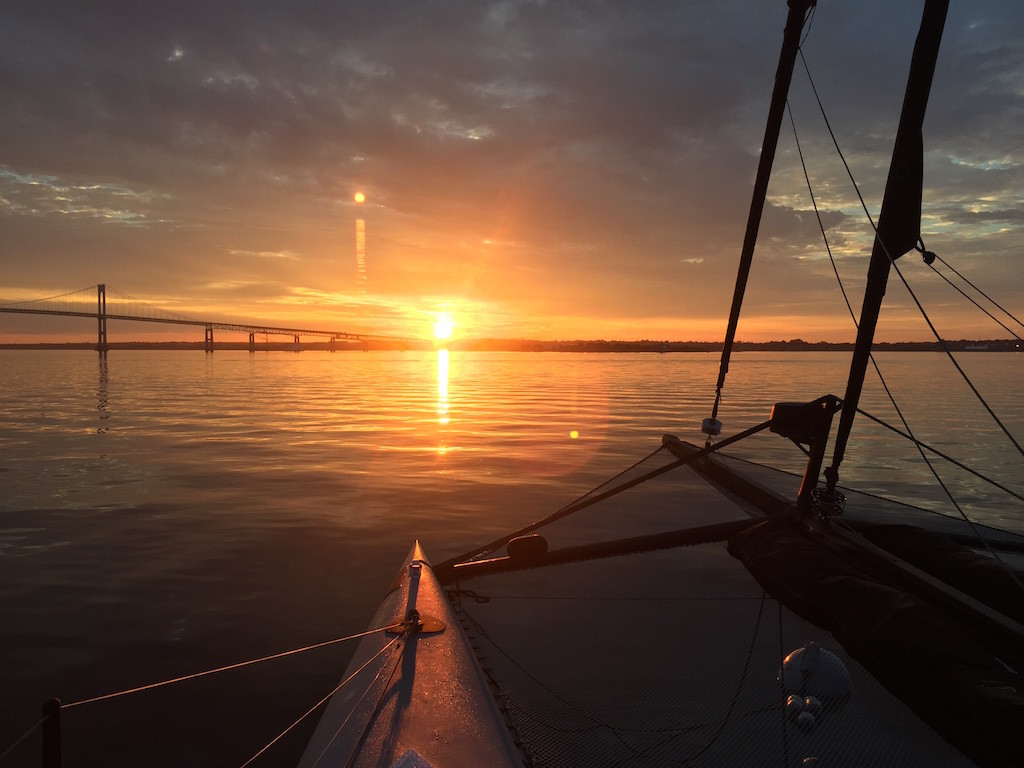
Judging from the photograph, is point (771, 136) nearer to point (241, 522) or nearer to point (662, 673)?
point (662, 673)

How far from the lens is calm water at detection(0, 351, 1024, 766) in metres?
5.37

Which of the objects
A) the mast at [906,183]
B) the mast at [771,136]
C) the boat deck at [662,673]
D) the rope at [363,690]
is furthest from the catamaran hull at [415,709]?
the mast at [771,136]

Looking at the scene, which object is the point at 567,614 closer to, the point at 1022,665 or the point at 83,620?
the point at 1022,665

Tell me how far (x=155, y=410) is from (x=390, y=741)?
31004mm

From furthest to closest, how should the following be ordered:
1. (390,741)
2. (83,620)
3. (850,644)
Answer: (83,620), (850,644), (390,741)

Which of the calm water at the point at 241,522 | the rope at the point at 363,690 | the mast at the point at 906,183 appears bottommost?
the calm water at the point at 241,522

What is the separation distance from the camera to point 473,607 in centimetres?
730

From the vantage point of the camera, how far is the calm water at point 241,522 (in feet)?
17.6

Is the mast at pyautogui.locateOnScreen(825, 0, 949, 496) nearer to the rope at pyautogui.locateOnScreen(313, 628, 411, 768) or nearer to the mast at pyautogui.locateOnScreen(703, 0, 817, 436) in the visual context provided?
the mast at pyautogui.locateOnScreen(703, 0, 817, 436)

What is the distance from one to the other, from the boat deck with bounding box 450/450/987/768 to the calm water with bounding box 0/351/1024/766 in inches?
71.6

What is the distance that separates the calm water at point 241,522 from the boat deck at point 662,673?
182 cm

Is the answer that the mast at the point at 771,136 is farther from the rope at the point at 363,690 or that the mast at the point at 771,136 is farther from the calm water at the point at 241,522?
the rope at the point at 363,690

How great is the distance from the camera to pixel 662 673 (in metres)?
5.60

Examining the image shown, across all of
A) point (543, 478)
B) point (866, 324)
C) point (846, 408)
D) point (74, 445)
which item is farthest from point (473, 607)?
point (74, 445)
